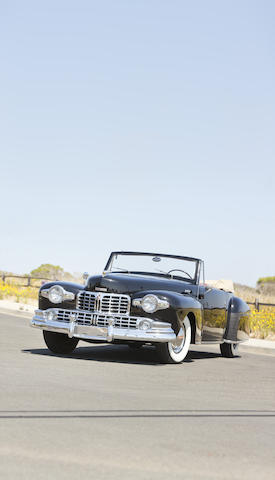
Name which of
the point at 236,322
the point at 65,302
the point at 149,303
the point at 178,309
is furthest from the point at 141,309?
the point at 236,322

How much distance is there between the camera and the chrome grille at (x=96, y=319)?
37.4 ft

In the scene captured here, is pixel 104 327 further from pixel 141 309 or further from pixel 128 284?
pixel 128 284

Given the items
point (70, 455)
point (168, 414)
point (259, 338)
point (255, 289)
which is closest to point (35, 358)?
point (168, 414)

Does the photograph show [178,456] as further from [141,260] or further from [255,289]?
[255,289]

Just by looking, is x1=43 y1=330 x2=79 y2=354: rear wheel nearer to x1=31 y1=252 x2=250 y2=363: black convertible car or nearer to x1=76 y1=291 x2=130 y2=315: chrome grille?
x1=31 y1=252 x2=250 y2=363: black convertible car

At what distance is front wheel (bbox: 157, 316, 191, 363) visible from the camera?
11688 millimetres

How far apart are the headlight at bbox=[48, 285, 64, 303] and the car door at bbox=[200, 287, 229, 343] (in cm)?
240

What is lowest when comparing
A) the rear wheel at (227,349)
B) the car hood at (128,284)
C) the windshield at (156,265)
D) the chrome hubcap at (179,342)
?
the rear wheel at (227,349)

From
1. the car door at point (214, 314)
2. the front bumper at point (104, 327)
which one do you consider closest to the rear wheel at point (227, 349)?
the car door at point (214, 314)

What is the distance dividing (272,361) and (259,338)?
5663mm

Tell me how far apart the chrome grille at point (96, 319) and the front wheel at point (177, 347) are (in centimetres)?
65

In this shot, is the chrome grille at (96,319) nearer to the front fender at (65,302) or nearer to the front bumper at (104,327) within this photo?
the front bumper at (104,327)

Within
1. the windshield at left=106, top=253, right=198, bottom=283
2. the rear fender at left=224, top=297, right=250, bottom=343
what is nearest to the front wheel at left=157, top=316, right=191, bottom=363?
the windshield at left=106, top=253, right=198, bottom=283

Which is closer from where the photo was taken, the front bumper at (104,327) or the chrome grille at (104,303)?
the front bumper at (104,327)
